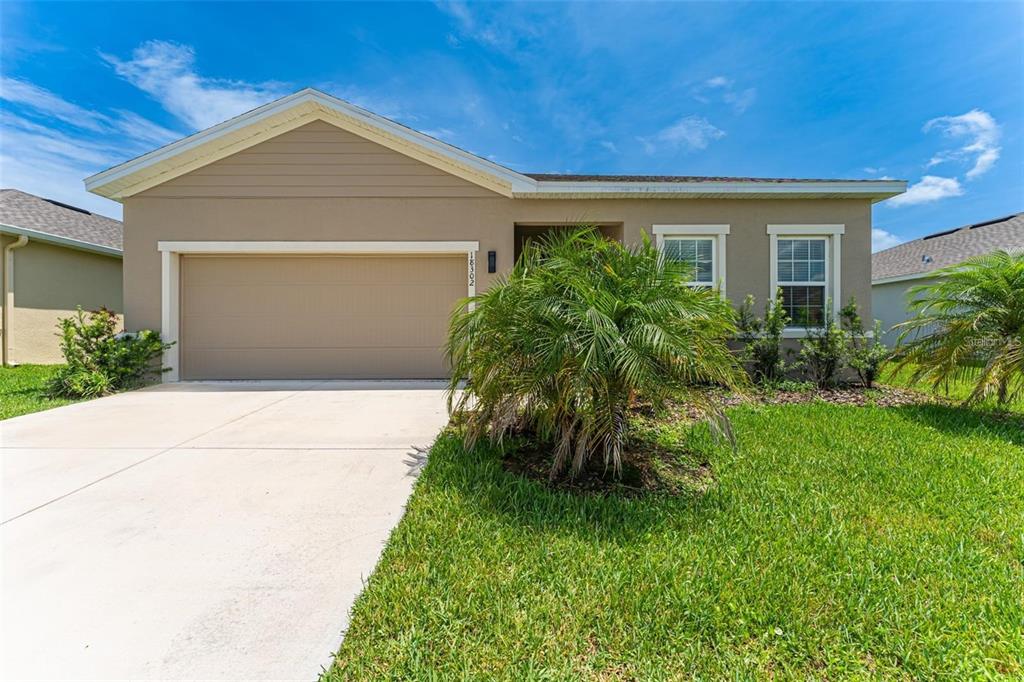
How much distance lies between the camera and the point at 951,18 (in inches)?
270

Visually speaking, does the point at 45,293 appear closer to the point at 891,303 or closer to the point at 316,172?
the point at 316,172

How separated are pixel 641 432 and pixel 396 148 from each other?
20.2 ft

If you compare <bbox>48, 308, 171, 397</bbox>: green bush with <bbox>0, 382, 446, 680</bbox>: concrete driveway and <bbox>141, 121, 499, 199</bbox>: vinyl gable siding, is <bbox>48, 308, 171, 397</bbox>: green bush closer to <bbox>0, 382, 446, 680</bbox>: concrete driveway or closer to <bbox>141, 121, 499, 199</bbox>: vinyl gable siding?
<bbox>0, 382, 446, 680</bbox>: concrete driveway

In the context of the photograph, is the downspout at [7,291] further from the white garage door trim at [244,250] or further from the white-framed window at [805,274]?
the white-framed window at [805,274]

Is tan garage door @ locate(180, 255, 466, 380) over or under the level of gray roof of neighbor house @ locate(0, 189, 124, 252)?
under

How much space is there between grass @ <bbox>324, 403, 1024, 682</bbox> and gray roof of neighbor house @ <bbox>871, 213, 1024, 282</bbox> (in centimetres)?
1339

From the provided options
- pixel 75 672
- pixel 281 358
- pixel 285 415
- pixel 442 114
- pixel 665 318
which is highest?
pixel 442 114

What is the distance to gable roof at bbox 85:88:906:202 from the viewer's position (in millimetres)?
6840

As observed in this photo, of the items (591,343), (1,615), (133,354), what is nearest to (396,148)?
(133,354)

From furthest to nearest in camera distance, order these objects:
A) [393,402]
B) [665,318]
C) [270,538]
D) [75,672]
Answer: [393,402] < [665,318] < [270,538] < [75,672]

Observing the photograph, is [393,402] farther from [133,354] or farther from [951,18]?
[951,18]

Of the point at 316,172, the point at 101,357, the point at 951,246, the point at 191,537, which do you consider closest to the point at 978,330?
the point at 191,537

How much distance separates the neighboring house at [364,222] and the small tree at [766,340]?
0.58m

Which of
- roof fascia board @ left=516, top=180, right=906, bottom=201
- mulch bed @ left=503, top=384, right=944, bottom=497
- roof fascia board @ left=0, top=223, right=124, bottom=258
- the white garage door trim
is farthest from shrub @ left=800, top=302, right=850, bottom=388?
roof fascia board @ left=0, top=223, right=124, bottom=258
